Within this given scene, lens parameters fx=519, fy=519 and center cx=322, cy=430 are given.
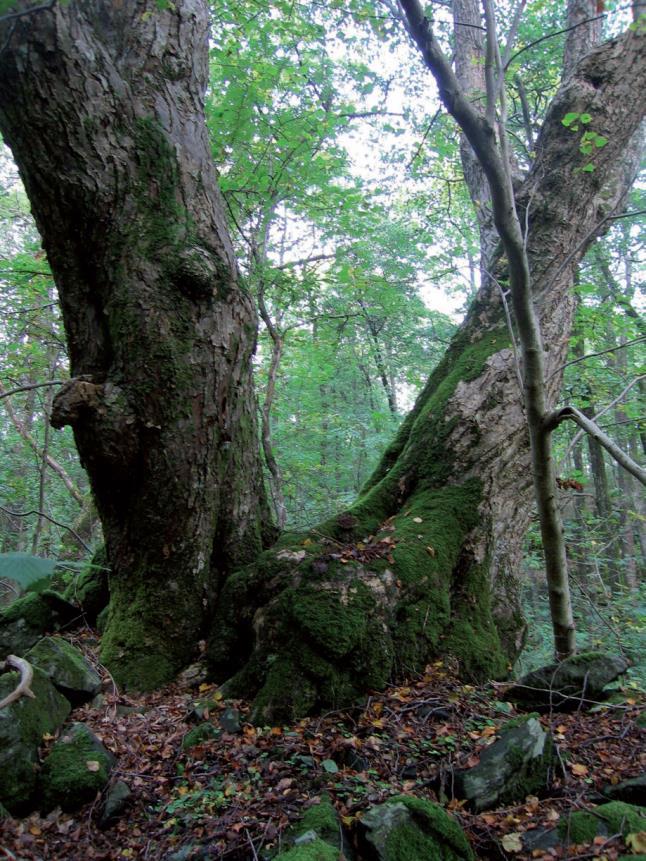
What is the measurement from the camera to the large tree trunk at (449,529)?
3.02 meters

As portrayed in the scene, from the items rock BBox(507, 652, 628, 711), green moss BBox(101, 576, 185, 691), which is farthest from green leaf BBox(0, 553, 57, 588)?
rock BBox(507, 652, 628, 711)

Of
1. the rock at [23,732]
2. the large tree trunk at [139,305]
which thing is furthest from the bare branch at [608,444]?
the rock at [23,732]

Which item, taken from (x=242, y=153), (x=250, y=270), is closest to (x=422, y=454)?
(x=250, y=270)

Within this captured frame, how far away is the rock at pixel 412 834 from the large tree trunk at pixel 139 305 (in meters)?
1.81

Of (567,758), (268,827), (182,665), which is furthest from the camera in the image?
(182,665)

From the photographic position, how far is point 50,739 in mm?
2477

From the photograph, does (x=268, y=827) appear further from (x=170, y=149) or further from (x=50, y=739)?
(x=170, y=149)

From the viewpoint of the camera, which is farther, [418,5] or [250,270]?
[250,270]

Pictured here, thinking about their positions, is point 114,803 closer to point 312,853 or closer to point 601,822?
point 312,853

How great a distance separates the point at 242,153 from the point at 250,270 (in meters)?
1.29

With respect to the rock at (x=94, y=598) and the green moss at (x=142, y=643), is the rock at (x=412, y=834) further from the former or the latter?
the rock at (x=94, y=598)

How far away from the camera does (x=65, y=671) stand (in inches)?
114

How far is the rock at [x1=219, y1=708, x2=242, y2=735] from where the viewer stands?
8.93 feet

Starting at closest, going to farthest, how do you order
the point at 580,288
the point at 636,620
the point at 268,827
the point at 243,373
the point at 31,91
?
the point at 268,827, the point at 31,91, the point at 243,373, the point at 580,288, the point at 636,620
